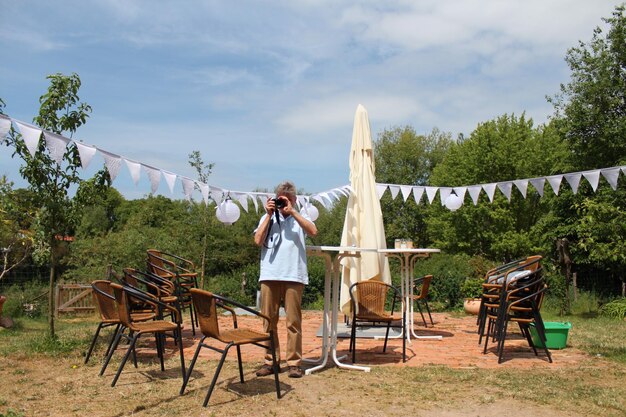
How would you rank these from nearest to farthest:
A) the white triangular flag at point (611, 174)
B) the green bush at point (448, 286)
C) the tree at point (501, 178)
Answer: the white triangular flag at point (611, 174), the green bush at point (448, 286), the tree at point (501, 178)

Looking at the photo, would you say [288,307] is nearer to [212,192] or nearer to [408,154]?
[212,192]

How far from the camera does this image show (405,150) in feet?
109

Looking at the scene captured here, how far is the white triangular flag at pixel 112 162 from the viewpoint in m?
4.72

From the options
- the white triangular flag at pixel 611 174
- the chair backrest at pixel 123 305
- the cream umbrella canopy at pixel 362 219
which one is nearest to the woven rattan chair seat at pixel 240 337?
the chair backrest at pixel 123 305

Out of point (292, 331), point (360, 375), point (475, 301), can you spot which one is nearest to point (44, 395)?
point (292, 331)

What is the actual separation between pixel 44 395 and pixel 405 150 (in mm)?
30884

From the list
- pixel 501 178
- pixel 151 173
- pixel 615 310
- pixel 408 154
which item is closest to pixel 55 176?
pixel 151 173

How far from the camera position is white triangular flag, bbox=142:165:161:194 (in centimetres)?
513

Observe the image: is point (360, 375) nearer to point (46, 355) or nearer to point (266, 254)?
point (266, 254)

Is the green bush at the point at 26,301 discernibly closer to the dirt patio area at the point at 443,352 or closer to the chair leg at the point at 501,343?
the dirt patio area at the point at 443,352

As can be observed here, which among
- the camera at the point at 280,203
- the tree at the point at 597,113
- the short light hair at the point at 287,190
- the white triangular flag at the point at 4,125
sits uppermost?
the tree at the point at 597,113

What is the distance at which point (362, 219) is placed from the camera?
638 centimetres

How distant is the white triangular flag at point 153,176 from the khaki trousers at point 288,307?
1.62m

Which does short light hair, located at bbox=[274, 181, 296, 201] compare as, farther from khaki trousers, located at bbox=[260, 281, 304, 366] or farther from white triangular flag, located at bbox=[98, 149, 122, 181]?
white triangular flag, located at bbox=[98, 149, 122, 181]
